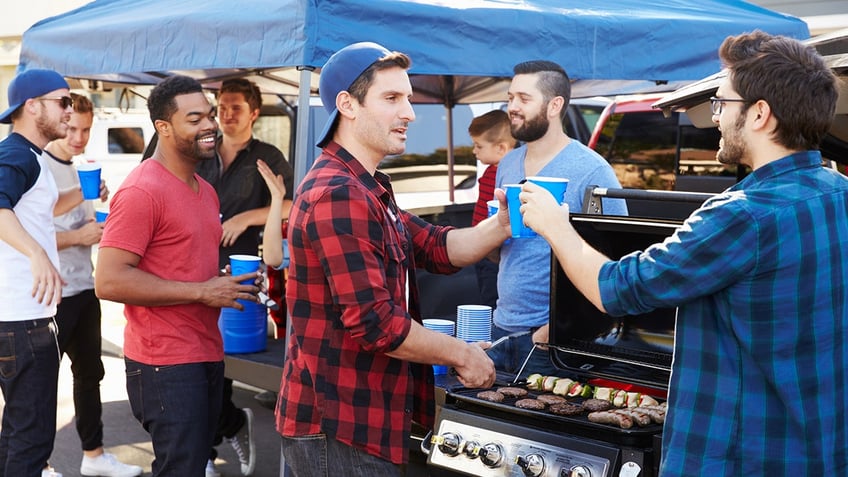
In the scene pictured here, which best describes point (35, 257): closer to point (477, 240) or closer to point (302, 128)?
point (302, 128)

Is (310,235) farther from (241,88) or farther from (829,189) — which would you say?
(241,88)

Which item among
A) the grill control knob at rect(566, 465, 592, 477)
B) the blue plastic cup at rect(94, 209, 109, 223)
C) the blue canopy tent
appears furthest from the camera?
the blue plastic cup at rect(94, 209, 109, 223)

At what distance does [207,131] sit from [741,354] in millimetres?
2510

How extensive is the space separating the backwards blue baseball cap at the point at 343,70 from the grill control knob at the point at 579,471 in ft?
3.93

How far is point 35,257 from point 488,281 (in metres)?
2.65

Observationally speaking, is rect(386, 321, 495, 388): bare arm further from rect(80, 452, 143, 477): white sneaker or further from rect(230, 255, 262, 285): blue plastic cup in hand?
rect(80, 452, 143, 477): white sneaker

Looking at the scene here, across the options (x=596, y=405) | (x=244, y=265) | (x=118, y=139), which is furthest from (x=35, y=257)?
(x=118, y=139)

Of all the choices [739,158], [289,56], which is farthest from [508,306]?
[739,158]

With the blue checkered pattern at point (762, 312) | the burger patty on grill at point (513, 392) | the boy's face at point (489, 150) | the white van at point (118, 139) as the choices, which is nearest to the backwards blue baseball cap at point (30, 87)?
the burger patty on grill at point (513, 392)

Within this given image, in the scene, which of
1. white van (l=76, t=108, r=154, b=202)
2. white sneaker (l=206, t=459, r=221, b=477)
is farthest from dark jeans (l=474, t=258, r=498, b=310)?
white van (l=76, t=108, r=154, b=202)

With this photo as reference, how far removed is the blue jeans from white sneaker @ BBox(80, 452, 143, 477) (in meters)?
1.76

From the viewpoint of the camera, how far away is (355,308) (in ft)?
7.90

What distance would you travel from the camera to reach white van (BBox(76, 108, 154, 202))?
1574 cm

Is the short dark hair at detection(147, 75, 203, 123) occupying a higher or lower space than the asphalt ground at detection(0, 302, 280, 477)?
higher
